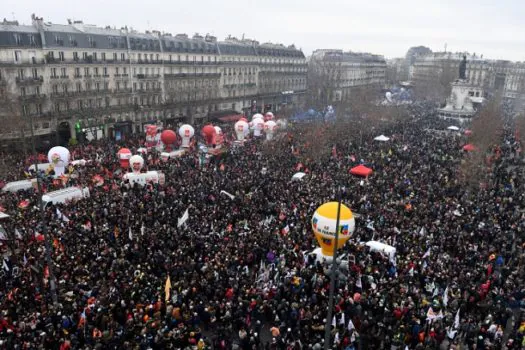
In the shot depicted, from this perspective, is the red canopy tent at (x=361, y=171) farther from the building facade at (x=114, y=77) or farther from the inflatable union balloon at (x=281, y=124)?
the building facade at (x=114, y=77)

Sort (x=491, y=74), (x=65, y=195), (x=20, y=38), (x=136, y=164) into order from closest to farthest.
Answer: (x=65, y=195) → (x=136, y=164) → (x=20, y=38) → (x=491, y=74)

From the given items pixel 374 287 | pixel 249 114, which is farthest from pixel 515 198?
pixel 249 114

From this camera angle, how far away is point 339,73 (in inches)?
3848

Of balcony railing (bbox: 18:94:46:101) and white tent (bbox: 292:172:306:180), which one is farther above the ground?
balcony railing (bbox: 18:94:46:101)

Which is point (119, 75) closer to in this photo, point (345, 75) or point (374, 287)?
point (374, 287)

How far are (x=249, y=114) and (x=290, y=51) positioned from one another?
22.6 meters

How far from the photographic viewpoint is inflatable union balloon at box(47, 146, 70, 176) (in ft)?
101

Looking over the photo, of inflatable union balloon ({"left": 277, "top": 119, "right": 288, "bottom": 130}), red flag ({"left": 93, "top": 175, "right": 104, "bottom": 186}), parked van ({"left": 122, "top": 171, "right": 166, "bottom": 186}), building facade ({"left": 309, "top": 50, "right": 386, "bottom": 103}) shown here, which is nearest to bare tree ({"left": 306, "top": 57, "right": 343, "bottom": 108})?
building facade ({"left": 309, "top": 50, "right": 386, "bottom": 103})

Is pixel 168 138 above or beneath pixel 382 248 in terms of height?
above

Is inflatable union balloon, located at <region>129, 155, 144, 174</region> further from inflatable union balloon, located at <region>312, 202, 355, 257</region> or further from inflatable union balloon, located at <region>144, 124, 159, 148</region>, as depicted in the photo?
inflatable union balloon, located at <region>312, 202, 355, 257</region>

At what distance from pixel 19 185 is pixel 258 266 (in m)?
17.9

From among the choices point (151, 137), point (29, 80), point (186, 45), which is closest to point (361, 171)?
point (151, 137)

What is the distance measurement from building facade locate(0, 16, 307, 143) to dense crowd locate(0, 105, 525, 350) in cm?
1724

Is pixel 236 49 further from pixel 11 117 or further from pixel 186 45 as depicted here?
pixel 11 117
